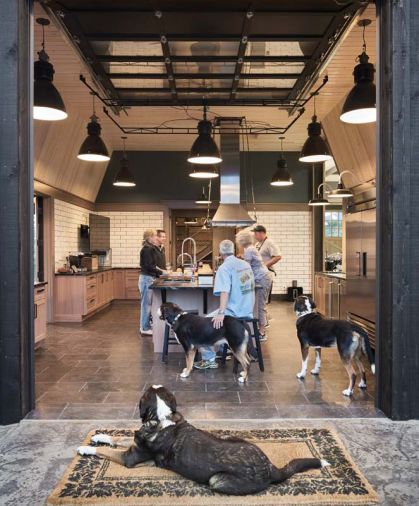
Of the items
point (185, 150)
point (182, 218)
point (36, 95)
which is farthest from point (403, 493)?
point (182, 218)

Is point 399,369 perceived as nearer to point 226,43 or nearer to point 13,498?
point 13,498

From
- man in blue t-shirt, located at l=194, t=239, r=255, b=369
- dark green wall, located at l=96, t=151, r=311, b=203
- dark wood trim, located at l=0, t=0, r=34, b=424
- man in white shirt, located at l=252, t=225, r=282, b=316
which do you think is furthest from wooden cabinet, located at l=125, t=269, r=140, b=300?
dark wood trim, located at l=0, t=0, r=34, b=424

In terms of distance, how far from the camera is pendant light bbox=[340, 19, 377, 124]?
4609mm

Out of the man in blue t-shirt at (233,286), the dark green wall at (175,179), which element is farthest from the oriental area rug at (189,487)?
the dark green wall at (175,179)

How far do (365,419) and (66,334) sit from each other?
551 cm

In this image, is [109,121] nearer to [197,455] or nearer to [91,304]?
[91,304]

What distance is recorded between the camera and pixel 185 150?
12.9 m

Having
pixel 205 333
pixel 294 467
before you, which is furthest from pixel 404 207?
pixel 205 333

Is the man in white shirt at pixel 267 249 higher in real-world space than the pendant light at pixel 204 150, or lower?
lower

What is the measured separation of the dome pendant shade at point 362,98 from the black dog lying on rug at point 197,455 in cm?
326

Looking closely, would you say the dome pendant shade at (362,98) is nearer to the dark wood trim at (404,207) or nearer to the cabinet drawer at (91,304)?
the dark wood trim at (404,207)

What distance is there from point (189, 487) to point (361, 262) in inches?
202

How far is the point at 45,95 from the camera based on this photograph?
15.1 feet

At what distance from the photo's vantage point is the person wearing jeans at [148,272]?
7.68 meters
